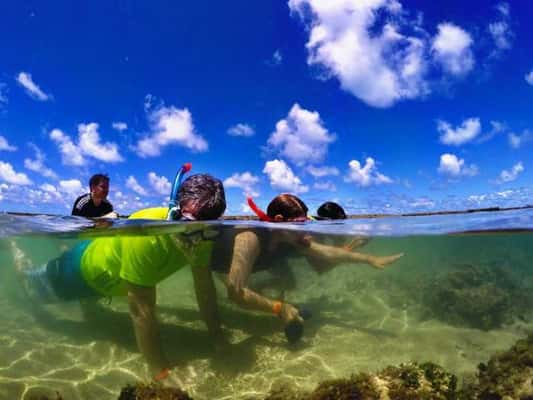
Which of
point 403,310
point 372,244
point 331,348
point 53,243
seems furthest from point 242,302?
point 53,243

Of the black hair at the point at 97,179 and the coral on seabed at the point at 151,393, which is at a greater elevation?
the black hair at the point at 97,179

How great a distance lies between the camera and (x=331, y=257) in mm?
8195

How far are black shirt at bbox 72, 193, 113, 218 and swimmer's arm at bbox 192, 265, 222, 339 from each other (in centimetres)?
619

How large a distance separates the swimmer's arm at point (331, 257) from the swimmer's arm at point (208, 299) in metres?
2.91

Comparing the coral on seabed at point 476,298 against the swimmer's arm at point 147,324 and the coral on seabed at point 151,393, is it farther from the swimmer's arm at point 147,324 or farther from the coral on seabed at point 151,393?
the swimmer's arm at point 147,324

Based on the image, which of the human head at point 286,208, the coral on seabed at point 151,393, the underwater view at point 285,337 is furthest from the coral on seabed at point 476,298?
the coral on seabed at point 151,393

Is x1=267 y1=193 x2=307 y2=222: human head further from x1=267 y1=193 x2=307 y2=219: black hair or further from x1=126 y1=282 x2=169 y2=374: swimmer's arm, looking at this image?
x1=126 y1=282 x2=169 y2=374: swimmer's arm

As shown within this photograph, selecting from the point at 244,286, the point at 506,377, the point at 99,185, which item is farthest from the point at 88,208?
the point at 506,377

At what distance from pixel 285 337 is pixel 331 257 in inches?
115

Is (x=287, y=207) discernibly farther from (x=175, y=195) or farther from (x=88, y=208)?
(x=88, y=208)

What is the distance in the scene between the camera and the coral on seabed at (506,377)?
4.93 m

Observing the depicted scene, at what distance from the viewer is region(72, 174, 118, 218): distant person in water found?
32.0 ft

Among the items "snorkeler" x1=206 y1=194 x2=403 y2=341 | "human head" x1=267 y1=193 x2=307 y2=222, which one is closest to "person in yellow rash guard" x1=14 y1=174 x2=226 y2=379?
"snorkeler" x1=206 y1=194 x2=403 y2=341

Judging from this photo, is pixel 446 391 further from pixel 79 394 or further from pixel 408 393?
pixel 79 394
